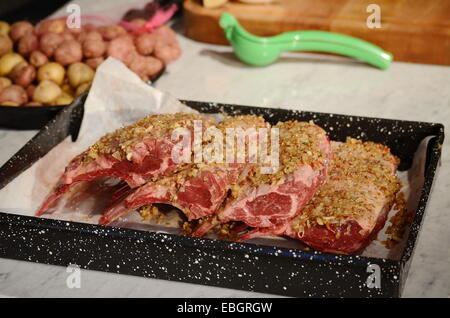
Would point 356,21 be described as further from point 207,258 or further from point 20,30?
point 207,258

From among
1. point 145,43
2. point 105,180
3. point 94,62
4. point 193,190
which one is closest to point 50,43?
point 94,62

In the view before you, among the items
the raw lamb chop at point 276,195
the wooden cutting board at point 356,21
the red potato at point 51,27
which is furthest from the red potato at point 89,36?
the raw lamb chop at point 276,195

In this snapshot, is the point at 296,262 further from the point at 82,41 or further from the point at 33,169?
the point at 82,41

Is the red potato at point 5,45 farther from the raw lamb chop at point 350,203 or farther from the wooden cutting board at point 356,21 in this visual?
the raw lamb chop at point 350,203

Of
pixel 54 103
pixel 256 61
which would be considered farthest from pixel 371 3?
pixel 54 103

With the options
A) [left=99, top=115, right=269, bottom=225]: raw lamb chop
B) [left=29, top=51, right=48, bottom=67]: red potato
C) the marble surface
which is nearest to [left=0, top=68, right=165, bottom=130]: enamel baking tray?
the marble surface

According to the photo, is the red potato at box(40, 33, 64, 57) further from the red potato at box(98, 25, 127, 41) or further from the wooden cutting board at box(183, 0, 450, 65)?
the wooden cutting board at box(183, 0, 450, 65)
